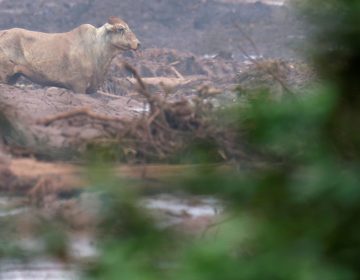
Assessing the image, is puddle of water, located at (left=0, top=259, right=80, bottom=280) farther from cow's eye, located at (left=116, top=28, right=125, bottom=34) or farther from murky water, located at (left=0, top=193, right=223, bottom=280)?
cow's eye, located at (left=116, top=28, right=125, bottom=34)

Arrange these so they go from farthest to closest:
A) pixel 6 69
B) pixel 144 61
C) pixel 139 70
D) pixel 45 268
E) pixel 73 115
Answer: pixel 144 61 < pixel 6 69 < pixel 139 70 < pixel 73 115 < pixel 45 268

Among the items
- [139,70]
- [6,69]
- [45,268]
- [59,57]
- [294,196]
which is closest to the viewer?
[294,196]

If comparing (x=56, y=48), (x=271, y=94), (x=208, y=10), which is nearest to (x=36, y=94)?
(x=56, y=48)

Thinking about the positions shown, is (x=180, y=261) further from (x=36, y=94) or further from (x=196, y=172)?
(x=36, y=94)

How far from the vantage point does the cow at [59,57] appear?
916 cm

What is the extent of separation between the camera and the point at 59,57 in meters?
9.57

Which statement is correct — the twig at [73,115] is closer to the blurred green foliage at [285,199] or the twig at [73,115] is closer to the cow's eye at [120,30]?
the blurred green foliage at [285,199]

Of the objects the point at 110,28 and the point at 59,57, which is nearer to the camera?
the point at 59,57

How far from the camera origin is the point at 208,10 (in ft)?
41.4

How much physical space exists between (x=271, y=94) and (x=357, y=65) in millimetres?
78

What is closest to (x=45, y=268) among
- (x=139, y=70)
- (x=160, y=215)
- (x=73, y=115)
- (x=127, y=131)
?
(x=160, y=215)

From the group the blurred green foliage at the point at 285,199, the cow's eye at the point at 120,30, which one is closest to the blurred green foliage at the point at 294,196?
the blurred green foliage at the point at 285,199

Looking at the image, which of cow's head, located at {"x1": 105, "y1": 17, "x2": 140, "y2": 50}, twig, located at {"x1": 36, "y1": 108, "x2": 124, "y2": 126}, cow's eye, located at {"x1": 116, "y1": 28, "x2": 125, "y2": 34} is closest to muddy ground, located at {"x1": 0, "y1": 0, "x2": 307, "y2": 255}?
twig, located at {"x1": 36, "y1": 108, "x2": 124, "y2": 126}

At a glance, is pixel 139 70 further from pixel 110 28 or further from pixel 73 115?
pixel 73 115
